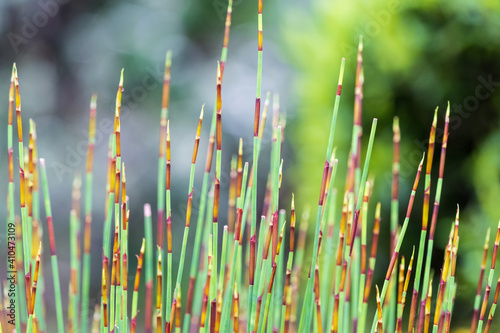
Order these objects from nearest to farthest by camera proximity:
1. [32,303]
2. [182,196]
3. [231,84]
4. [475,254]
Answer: [32,303] < [475,254] < [182,196] < [231,84]

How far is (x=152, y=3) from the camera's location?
311cm

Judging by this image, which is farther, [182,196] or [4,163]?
[4,163]

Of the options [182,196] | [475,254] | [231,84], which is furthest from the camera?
[231,84]

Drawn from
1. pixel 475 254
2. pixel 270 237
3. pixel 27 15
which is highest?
pixel 27 15

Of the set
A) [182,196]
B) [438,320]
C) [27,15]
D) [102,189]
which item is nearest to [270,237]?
[438,320]

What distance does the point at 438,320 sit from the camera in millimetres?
901

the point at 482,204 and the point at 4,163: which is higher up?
the point at 4,163

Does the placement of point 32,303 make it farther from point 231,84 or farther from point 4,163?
point 4,163

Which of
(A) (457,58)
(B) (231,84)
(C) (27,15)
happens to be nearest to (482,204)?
(A) (457,58)

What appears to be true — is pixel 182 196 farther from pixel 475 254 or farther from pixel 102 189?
pixel 475 254

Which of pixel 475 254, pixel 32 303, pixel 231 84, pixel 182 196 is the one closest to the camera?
pixel 32 303

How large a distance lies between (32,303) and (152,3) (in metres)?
2.52

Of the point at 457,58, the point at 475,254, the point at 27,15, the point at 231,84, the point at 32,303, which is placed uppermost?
the point at 27,15

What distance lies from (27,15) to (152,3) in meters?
0.74
